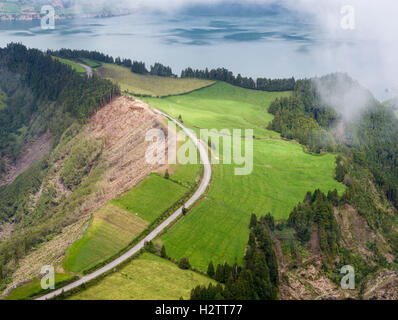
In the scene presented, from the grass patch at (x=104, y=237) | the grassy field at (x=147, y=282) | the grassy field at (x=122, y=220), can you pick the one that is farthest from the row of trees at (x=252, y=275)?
the grassy field at (x=122, y=220)

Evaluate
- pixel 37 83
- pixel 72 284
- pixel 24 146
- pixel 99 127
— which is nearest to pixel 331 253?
pixel 72 284

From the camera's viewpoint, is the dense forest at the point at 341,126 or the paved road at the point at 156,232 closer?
the paved road at the point at 156,232

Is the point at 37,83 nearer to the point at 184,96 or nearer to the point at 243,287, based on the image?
the point at 184,96

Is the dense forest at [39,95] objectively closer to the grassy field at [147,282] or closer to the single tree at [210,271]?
the grassy field at [147,282]

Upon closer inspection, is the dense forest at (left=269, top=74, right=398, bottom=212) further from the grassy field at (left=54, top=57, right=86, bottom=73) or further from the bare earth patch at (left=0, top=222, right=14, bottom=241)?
the grassy field at (left=54, top=57, right=86, bottom=73)

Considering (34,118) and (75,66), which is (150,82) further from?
(34,118)

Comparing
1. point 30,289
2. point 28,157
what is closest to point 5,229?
point 28,157
